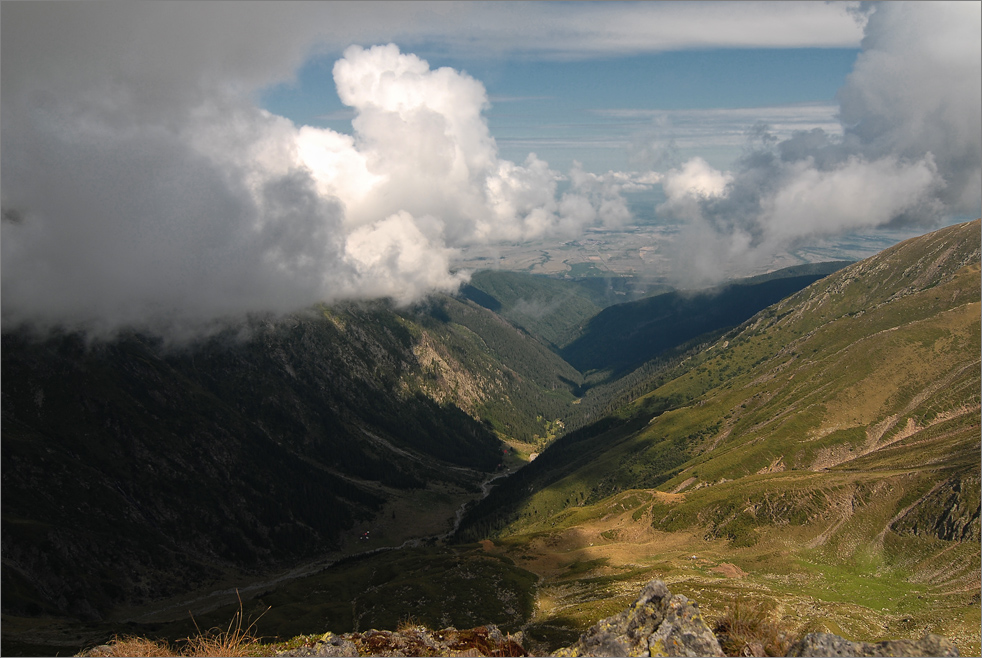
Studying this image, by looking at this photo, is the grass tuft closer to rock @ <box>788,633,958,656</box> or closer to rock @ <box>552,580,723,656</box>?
rock @ <box>552,580,723,656</box>

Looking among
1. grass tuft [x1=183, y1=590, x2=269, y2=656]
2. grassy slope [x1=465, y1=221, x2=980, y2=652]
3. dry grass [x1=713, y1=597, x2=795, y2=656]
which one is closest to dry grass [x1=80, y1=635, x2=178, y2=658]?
grass tuft [x1=183, y1=590, x2=269, y2=656]

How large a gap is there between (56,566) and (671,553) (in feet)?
612

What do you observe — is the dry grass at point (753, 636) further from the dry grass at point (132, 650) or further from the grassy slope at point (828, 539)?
the grassy slope at point (828, 539)

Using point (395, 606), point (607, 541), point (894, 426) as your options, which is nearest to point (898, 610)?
point (607, 541)

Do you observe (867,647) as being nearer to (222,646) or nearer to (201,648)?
(222,646)

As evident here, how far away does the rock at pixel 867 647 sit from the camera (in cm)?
1873

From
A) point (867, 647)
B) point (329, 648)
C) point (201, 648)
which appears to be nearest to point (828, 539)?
point (867, 647)

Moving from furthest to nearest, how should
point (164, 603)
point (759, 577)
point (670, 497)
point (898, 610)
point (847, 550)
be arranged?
point (164, 603)
point (670, 497)
point (847, 550)
point (759, 577)
point (898, 610)

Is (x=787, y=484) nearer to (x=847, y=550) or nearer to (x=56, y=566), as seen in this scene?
(x=847, y=550)

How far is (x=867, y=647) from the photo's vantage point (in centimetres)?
1938

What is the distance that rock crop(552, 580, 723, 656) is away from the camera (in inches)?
755

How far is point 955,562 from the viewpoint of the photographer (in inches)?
3632

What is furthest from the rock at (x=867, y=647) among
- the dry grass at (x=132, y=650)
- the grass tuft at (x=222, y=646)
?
the dry grass at (x=132, y=650)

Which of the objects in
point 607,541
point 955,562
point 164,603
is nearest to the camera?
point 955,562
